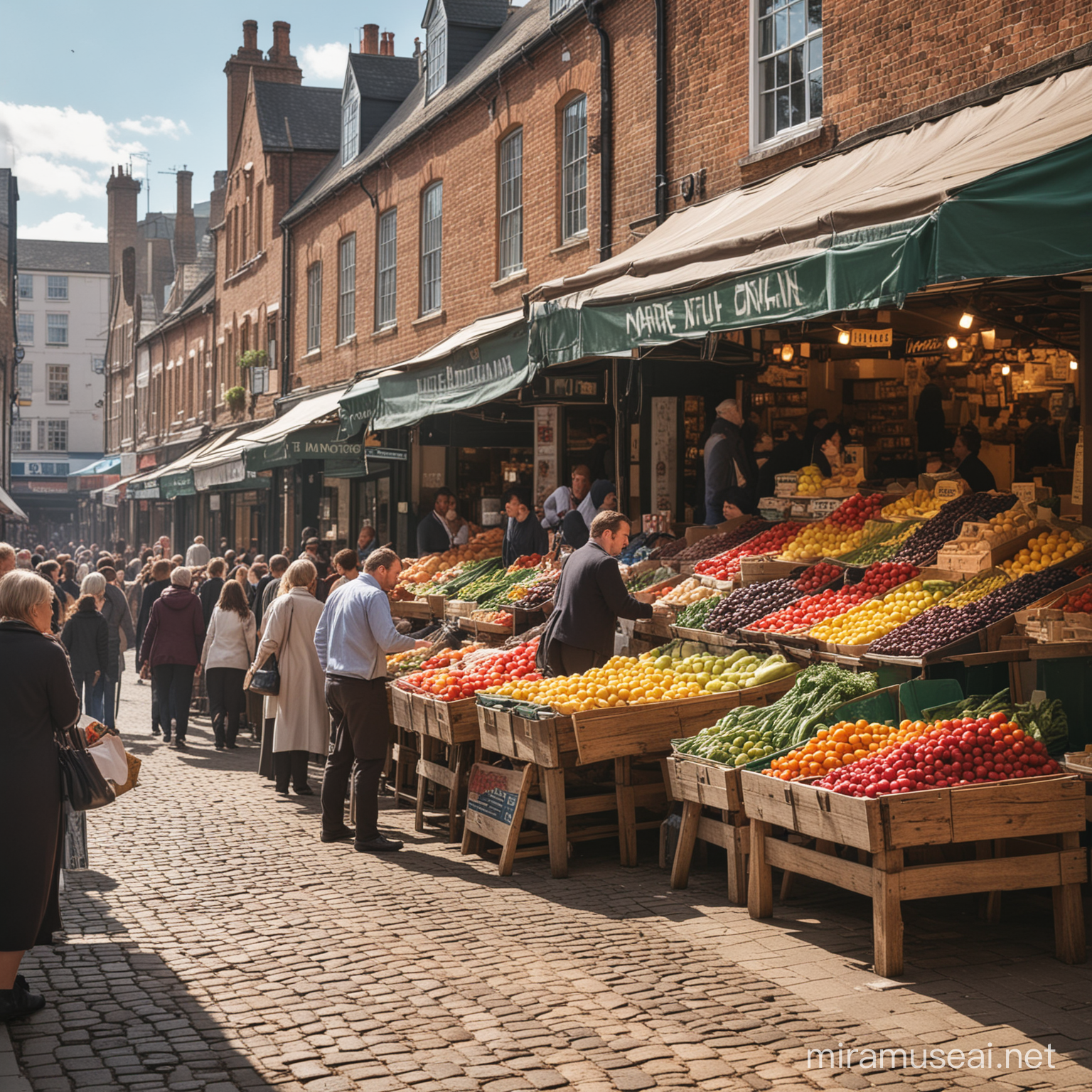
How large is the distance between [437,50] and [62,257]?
65.4 meters

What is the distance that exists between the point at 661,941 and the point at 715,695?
207cm

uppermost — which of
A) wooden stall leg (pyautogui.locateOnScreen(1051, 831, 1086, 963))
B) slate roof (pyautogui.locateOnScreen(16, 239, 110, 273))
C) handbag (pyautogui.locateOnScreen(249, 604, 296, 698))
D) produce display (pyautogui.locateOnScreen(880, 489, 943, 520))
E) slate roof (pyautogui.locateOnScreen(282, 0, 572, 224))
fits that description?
slate roof (pyautogui.locateOnScreen(16, 239, 110, 273))

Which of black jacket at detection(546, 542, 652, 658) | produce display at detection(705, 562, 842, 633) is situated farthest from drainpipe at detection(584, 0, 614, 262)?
black jacket at detection(546, 542, 652, 658)

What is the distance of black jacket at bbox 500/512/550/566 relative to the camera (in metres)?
14.9

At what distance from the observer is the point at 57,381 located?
258 feet

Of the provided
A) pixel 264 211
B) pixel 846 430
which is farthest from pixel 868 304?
pixel 264 211

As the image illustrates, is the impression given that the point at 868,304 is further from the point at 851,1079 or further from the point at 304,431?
the point at 304,431

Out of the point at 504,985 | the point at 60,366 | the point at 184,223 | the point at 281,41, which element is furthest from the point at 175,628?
the point at 60,366

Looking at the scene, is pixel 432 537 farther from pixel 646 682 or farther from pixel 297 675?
pixel 646 682

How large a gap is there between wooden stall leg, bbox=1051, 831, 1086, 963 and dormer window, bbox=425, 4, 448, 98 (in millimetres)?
19264

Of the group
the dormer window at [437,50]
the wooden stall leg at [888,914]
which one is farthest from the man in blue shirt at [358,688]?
the dormer window at [437,50]

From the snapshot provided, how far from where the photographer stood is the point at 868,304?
691 cm

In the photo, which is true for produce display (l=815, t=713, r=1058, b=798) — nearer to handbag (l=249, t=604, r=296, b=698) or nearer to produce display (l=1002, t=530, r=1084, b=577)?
produce display (l=1002, t=530, r=1084, b=577)

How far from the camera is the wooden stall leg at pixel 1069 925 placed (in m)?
6.17
